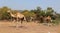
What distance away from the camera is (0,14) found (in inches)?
1300

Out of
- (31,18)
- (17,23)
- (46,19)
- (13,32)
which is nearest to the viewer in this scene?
(13,32)

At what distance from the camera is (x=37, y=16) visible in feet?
109

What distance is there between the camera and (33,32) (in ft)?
58.9

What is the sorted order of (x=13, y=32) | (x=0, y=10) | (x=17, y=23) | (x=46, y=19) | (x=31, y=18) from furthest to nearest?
(x=0, y=10), (x=31, y=18), (x=46, y=19), (x=17, y=23), (x=13, y=32)

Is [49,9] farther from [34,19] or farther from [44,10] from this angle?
[34,19]

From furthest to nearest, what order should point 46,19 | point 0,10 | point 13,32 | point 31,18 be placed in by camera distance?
point 0,10
point 31,18
point 46,19
point 13,32

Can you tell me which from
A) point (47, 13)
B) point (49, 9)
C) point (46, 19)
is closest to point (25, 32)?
point (46, 19)

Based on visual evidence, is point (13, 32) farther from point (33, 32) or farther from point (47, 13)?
point (47, 13)

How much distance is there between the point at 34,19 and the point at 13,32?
49.6ft

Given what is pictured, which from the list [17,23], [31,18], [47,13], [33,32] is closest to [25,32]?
[33,32]

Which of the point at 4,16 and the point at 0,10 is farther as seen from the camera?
the point at 0,10

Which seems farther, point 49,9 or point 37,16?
point 49,9

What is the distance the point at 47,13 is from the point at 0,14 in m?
6.53

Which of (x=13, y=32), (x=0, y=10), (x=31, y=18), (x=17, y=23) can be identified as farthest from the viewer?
(x=0, y=10)
